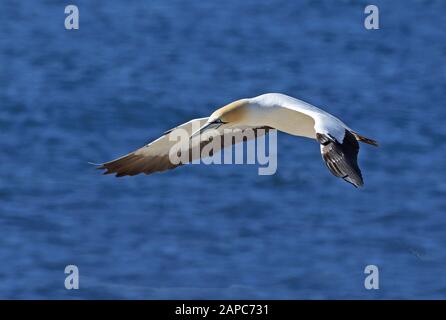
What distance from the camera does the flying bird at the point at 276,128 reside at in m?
8.95

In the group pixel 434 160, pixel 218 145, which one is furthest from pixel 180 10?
pixel 218 145

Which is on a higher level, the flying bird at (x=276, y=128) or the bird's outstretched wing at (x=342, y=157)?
the flying bird at (x=276, y=128)

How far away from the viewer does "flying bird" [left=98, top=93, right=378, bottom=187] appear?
29.4ft

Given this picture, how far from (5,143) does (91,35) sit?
3608mm

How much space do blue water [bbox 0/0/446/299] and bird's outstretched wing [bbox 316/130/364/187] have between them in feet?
13.1

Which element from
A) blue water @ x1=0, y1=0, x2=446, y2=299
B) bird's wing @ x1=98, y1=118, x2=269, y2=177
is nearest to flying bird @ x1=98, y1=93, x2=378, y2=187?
bird's wing @ x1=98, y1=118, x2=269, y2=177

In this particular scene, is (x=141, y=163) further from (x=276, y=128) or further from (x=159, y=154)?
(x=276, y=128)

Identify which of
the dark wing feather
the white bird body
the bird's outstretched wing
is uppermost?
the white bird body

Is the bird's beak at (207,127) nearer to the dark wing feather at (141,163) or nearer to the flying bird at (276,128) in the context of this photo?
the flying bird at (276,128)

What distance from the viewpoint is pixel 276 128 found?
1028 cm

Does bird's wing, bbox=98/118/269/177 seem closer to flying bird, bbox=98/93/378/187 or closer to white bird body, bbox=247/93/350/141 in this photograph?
flying bird, bbox=98/93/378/187

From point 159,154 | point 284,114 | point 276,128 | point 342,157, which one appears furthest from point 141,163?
point 342,157

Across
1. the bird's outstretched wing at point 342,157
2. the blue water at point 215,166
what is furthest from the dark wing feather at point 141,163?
the blue water at point 215,166

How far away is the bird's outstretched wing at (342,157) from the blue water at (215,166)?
399 centimetres
